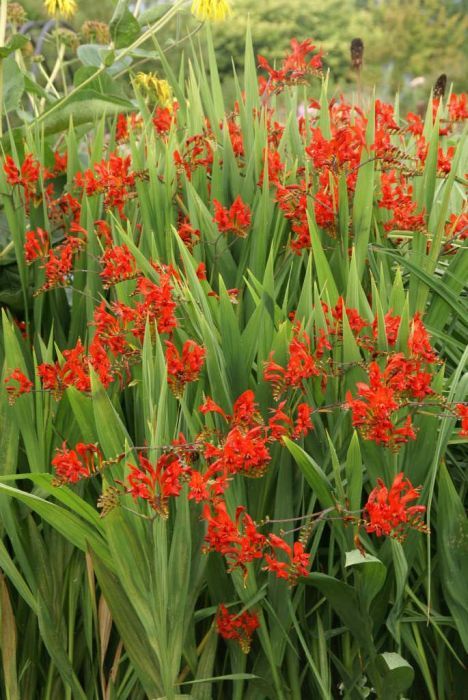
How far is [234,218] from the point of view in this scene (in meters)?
1.93

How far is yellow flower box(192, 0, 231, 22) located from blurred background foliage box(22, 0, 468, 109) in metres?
14.2

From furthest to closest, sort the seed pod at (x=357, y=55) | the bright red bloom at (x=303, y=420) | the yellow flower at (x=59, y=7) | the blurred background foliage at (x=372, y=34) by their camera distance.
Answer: the blurred background foliage at (x=372, y=34) → the yellow flower at (x=59, y=7) → the seed pod at (x=357, y=55) → the bright red bloom at (x=303, y=420)

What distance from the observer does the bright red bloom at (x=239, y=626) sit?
158 centimetres

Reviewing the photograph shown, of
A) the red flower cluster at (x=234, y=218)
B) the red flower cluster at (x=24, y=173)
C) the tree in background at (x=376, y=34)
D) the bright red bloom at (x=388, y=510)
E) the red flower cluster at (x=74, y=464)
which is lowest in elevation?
the tree in background at (x=376, y=34)

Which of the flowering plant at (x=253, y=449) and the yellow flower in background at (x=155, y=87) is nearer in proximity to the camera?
the flowering plant at (x=253, y=449)

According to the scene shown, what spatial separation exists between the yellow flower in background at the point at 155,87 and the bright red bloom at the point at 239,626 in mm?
1773

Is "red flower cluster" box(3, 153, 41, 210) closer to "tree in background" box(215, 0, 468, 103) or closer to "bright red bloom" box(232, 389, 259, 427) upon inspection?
"bright red bloom" box(232, 389, 259, 427)

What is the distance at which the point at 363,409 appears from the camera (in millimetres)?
1445

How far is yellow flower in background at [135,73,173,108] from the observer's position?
301cm

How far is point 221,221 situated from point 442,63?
18.4 metres

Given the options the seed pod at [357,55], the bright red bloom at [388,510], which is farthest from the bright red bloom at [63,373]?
the seed pod at [357,55]

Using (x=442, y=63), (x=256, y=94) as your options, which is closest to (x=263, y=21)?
(x=442, y=63)

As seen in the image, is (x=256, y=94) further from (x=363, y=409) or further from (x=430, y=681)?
(x=430, y=681)

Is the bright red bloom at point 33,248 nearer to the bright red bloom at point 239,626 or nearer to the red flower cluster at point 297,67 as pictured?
the red flower cluster at point 297,67
